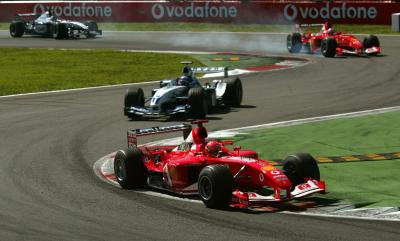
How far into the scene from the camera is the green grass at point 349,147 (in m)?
14.1

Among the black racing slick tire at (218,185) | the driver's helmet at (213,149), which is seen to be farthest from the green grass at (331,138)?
the black racing slick tire at (218,185)

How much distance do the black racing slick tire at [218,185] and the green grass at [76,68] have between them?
57.1 feet

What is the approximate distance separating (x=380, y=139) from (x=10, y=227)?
8.87 meters

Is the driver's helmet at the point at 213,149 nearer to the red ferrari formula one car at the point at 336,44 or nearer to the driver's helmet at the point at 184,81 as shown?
the driver's helmet at the point at 184,81

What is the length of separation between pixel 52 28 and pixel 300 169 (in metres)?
37.8

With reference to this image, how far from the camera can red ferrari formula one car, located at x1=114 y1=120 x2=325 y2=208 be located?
13.2 m

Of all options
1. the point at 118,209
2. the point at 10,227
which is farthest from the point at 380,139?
the point at 10,227

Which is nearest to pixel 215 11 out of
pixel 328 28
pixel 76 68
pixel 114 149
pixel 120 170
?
pixel 328 28

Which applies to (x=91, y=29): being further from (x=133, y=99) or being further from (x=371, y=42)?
(x=133, y=99)

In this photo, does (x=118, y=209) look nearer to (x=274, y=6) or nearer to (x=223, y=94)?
(x=223, y=94)

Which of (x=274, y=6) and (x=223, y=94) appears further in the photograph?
(x=274, y=6)

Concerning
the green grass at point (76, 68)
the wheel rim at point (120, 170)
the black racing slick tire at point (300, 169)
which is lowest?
the green grass at point (76, 68)

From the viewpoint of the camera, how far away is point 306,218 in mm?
12547

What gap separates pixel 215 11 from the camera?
54156 mm
